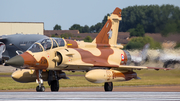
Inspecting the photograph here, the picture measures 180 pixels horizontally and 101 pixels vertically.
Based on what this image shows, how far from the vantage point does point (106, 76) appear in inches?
653

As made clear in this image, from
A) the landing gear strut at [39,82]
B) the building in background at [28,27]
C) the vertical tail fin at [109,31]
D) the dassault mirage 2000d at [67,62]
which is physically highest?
the building in background at [28,27]

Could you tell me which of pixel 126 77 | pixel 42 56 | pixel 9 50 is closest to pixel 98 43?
pixel 126 77

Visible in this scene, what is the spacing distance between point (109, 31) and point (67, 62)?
595 centimetres

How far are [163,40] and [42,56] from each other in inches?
478

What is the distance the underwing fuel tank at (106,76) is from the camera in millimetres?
15875

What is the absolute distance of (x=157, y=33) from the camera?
26.4 meters

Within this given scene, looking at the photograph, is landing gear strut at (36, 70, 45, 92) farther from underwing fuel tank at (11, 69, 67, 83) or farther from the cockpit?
the cockpit

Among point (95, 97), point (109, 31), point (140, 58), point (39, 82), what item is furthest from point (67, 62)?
point (140, 58)

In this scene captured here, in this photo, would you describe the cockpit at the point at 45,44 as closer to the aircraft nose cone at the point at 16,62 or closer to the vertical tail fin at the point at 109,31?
the aircraft nose cone at the point at 16,62

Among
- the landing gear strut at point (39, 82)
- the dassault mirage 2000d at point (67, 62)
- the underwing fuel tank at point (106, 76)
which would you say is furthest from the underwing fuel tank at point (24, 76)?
the underwing fuel tank at point (106, 76)

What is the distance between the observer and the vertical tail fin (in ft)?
68.6

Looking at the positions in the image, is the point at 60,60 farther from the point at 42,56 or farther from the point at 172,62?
the point at 172,62

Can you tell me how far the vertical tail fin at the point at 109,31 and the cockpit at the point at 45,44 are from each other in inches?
156

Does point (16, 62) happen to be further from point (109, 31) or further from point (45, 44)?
point (109, 31)
